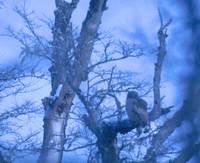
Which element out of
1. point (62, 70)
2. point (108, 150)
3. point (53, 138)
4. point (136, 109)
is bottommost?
point (108, 150)

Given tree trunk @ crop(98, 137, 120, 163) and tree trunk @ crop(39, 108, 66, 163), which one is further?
tree trunk @ crop(39, 108, 66, 163)

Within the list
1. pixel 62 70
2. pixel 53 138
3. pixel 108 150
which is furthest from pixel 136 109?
pixel 53 138

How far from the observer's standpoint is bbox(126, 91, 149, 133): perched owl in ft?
16.5

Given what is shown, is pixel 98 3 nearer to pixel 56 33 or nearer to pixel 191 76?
pixel 56 33

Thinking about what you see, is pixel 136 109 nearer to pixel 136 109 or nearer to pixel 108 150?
pixel 136 109

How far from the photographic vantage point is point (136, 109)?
5027 millimetres

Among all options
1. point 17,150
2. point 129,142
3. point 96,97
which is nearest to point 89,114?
point 129,142

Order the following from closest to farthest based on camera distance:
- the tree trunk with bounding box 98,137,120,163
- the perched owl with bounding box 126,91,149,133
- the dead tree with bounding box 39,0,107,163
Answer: the perched owl with bounding box 126,91,149,133 → the tree trunk with bounding box 98,137,120,163 → the dead tree with bounding box 39,0,107,163

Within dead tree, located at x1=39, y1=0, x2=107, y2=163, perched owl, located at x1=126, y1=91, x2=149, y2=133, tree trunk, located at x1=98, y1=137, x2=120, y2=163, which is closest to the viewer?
perched owl, located at x1=126, y1=91, x2=149, y2=133

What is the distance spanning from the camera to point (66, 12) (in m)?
10.2

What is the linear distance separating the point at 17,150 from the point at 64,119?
160cm

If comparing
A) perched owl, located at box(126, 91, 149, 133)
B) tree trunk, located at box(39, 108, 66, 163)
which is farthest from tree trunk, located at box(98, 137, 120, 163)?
tree trunk, located at box(39, 108, 66, 163)

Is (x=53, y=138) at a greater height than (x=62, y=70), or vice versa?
(x=62, y=70)

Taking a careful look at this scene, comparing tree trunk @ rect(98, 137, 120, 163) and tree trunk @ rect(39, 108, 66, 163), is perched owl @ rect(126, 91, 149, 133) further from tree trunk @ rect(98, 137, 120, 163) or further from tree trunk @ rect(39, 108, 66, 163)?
tree trunk @ rect(39, 108, 66, 163)
